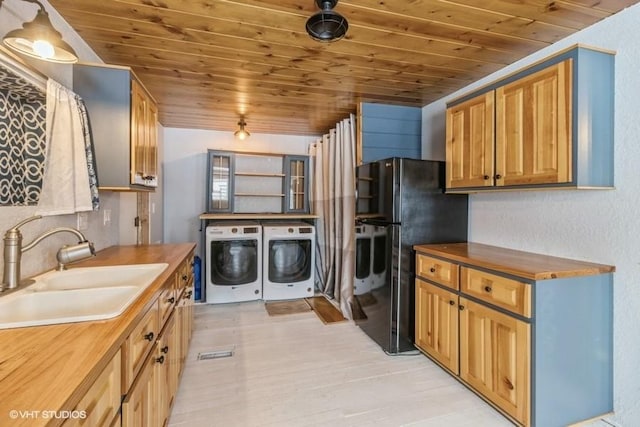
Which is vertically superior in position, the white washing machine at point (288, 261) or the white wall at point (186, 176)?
the white wall at point (186, 176)

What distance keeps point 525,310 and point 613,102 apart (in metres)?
1.25

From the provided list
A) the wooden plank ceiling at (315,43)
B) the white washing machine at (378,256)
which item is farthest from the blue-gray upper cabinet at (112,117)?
the white washing machine at (378,256)

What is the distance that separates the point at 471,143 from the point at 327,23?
1352 millimetres

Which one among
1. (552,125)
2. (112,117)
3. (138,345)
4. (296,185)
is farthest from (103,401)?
(296,185)

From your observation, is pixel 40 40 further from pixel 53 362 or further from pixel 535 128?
pixel 535 128

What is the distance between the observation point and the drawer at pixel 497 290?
1.60m

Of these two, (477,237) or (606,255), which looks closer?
(606,255)

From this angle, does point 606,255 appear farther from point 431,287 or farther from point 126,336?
point 126,336

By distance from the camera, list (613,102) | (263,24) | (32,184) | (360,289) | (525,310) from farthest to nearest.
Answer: (360,289), (263,24), (613,102), (525,310), (32,184)

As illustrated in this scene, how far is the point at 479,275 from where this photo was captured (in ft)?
6.19

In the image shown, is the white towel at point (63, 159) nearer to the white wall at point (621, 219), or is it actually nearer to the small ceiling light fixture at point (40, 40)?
the small ceiling light fixture at point (40, 40)

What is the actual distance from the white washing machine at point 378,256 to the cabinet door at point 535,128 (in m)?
0.98

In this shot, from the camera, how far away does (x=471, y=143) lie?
2.25 meters

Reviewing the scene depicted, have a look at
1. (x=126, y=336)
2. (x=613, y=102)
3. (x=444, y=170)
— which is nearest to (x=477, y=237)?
(x=444, y=170)
